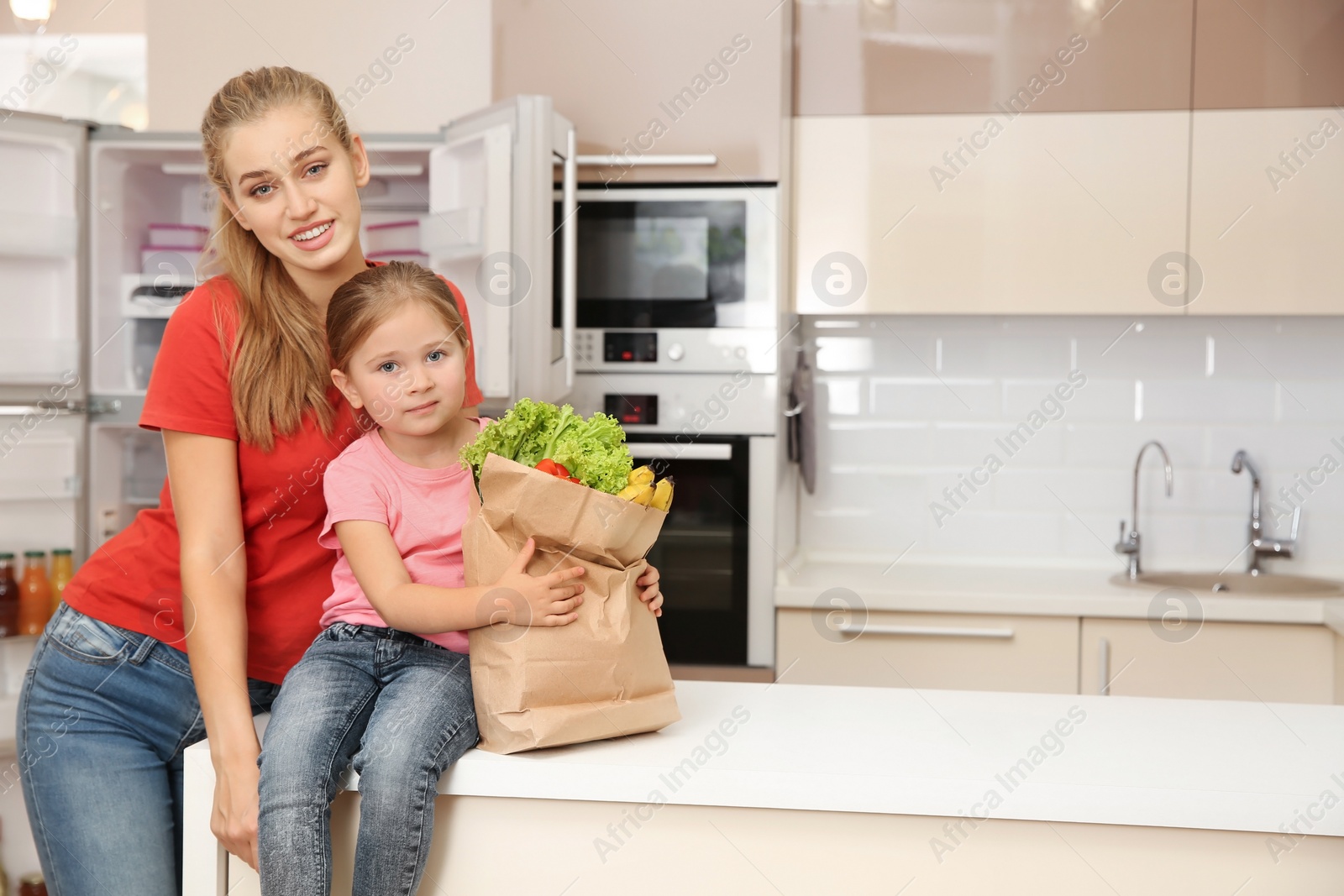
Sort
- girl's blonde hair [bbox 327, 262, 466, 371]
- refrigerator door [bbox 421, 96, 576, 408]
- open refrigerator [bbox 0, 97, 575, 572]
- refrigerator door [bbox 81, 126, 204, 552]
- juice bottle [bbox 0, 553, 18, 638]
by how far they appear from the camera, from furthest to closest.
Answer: refrigerator door [bbox 81, 126, 204, 552]
juice bottle [bbox 0, 553, 18, 638]
open refrigerator [bbox 0, 97, 575, 572]
refrigerator door [bbox 421, 96, 576, 408]
girl's blonde hair [bbox 327, 262, 466, 371]

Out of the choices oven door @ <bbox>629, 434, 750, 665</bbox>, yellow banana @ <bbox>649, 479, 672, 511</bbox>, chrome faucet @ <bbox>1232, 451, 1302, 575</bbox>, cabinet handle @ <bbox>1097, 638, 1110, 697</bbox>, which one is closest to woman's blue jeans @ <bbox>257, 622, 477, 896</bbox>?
yellow banana @ <bbox>649, 479, 672, 511</bbox>

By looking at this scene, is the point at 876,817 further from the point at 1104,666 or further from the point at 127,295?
the point at 127,295

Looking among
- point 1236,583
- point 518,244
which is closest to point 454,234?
point 518,244

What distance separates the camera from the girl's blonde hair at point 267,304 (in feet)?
3.62

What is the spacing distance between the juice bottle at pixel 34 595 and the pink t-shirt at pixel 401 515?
1.54 m

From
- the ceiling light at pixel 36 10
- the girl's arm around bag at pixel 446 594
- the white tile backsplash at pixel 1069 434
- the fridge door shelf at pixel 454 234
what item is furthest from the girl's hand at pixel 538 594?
the ceiling light at pixel 36 10

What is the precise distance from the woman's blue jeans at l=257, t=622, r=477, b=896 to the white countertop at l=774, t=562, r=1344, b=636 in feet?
4.69

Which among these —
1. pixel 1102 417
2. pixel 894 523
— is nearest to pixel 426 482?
pixel 894 523

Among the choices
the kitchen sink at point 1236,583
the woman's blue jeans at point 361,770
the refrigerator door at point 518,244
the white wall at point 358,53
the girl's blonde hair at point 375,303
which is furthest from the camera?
the white wall at point 358,53

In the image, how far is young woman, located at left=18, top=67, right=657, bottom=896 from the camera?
1080 mm

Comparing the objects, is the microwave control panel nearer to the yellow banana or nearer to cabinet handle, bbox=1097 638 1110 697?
cabinet handle, bbox=1097 638 1110 697

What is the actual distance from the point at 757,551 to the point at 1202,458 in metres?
1.20

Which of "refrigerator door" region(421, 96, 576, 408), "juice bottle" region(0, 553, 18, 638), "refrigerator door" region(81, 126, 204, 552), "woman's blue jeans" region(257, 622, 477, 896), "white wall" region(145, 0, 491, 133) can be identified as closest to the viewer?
"woman's blue jeans" region(257, 622, 477, 896)

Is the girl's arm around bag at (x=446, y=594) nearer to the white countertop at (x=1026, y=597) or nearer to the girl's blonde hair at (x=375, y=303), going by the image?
the girl's blonde hair at (x=375, y=303)
